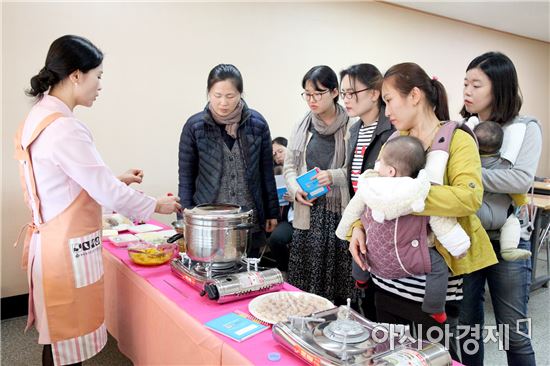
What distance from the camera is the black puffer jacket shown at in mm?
1932

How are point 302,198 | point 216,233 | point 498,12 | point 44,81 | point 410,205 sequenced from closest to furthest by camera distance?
point 410,205 → point 216,233 → point 44,81 → point 302,198 → point 498,12

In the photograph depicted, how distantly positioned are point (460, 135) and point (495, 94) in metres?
0.53

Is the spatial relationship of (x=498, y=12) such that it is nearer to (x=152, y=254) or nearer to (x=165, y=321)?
(x=152, y=254)

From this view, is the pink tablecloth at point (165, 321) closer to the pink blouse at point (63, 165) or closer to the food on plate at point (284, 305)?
the food on plate at point (284, 305)

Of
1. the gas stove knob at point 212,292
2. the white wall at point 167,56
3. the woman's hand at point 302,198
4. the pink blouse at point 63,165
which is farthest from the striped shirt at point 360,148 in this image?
the white wall at point 167,56

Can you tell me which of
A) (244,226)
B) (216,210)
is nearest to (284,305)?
(244,226)

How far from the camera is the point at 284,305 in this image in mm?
1213

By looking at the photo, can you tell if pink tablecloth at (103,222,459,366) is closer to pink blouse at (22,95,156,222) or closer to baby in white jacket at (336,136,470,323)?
pink blouse at (22,95,156,222)

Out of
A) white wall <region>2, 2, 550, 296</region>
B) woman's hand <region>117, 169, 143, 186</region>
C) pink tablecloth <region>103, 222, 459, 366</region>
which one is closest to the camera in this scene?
pink tablecloth <region>103, 222, 459, 366</region>

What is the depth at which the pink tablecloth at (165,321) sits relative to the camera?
3.37 feet

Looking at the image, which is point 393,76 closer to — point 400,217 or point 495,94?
point 400,217

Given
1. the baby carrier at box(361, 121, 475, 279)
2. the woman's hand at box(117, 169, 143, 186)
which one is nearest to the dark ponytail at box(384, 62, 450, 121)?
the baby carrier at box(361, 121, 475, 279)

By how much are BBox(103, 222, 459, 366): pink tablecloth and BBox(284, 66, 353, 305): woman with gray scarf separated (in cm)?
75

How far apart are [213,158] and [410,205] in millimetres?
1080
